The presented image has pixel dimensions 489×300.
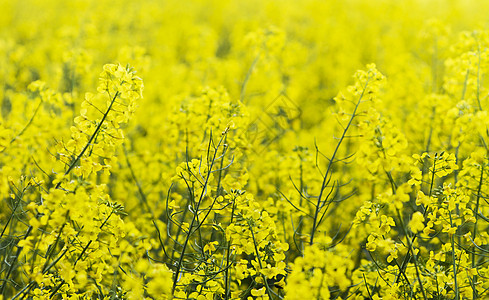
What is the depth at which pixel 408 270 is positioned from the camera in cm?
246

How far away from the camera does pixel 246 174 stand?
2.76 metres

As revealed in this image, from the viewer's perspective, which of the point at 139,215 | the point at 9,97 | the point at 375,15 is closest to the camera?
the point at 139,215

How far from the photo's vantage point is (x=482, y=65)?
3445 millimetres

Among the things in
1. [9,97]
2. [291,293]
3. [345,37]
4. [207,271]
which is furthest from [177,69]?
[291,293]

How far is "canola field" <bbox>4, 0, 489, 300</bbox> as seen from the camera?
2336 mm

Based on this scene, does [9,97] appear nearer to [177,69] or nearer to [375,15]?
[177,69]

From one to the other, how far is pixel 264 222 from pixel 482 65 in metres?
2.14

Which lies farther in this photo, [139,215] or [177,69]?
[177,69]

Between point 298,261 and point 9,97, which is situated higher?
point 9,97

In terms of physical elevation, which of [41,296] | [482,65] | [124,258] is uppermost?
[482,65]

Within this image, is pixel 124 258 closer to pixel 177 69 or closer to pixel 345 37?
pixel 177 69

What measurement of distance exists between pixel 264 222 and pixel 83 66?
283 cm

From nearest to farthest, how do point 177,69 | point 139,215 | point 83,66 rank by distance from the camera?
point 139,215 → point 83,66 → point 177,69

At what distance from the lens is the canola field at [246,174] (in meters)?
2.34
